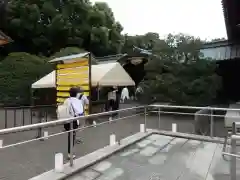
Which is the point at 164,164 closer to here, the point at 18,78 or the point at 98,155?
the point at 98,155

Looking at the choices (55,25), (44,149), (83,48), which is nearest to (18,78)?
(55,25)

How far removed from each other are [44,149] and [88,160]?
134 centimetres

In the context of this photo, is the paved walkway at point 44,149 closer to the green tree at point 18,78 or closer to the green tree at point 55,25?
the green tree at point 18,78

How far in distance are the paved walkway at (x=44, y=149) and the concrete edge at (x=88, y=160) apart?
1.25 feet

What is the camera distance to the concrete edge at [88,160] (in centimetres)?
349

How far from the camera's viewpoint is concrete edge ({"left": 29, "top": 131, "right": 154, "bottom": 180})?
3.49 m

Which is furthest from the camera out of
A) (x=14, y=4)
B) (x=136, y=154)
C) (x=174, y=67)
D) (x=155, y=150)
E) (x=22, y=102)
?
(x=14, y=4)

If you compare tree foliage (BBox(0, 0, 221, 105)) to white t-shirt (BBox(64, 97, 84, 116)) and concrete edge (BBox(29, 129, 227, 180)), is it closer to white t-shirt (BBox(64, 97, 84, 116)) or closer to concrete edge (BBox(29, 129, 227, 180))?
concrete edge (BBox(29, 129, 227, 180))

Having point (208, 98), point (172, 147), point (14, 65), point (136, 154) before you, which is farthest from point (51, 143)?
point (14, 65)

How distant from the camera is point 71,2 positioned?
Result: 22422mm

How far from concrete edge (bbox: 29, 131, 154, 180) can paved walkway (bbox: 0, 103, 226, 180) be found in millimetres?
380

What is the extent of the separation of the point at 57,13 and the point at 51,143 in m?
19.2

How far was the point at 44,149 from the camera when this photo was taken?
5070 mm

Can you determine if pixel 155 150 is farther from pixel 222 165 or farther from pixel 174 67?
pixel 174 67
